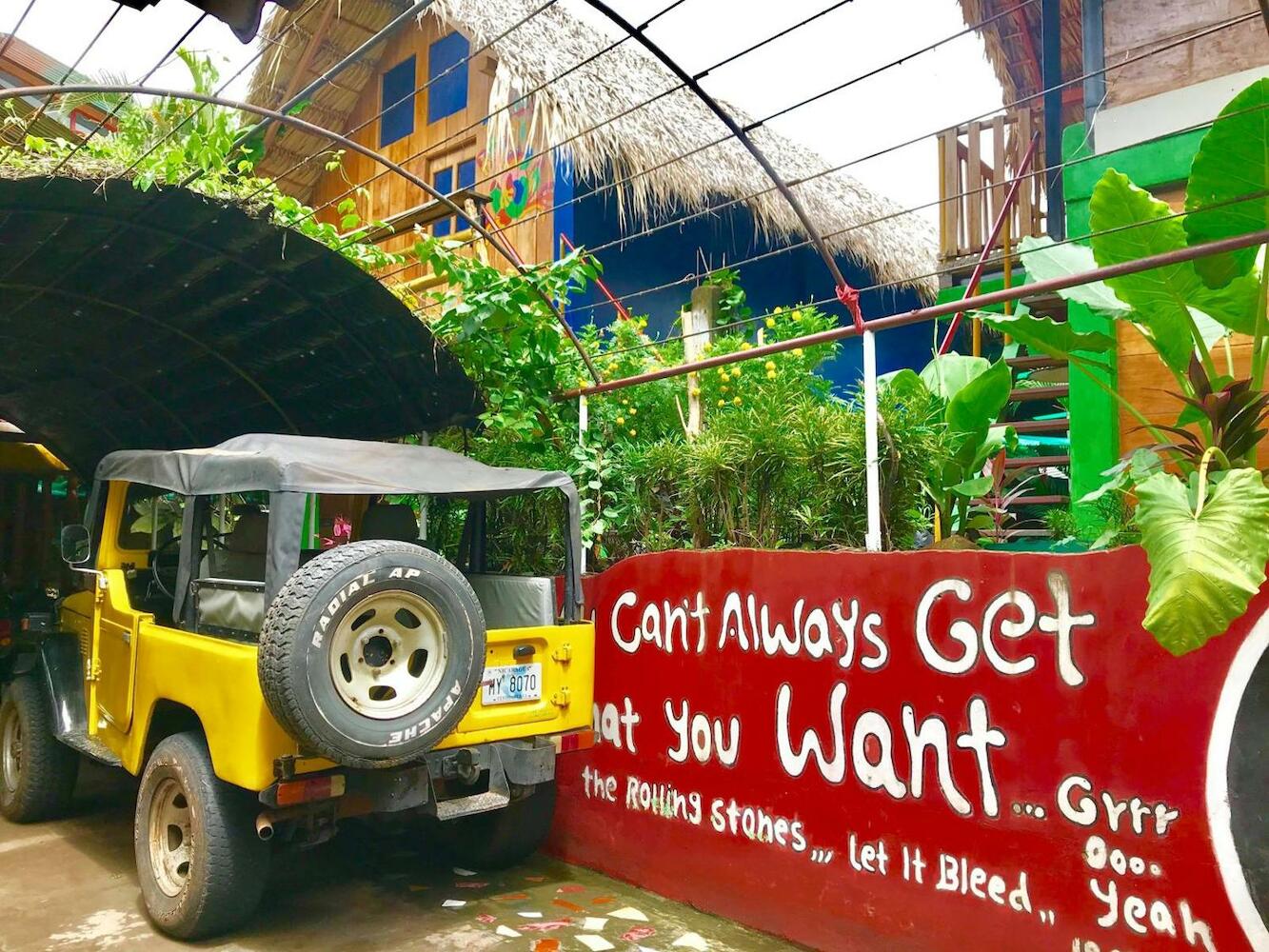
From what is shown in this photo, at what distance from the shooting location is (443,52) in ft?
38.0

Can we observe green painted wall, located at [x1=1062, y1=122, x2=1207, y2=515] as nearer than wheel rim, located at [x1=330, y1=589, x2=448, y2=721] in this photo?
No

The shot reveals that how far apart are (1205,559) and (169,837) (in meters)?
4.57

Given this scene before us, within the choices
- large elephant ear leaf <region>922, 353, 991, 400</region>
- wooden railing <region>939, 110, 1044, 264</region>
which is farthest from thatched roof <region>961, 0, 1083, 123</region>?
large elephant ear leaf <region>922, 353, 991, 400</region>

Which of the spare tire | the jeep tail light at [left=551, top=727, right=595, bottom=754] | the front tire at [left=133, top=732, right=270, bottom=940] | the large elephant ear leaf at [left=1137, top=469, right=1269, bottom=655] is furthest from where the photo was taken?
the jeep tail light at [left=551, top=727, right=595, bottom=754]

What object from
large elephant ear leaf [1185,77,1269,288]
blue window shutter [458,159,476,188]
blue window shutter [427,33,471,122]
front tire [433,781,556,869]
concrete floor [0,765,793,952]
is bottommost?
concrete floor [0,765,793,952]

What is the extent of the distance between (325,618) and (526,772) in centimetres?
135

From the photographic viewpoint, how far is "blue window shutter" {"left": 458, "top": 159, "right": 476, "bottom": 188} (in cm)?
1100

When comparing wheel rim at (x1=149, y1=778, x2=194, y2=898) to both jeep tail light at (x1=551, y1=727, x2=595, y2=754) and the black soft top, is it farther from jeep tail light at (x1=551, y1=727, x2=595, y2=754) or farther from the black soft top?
jeep tail light at (x1=551, y1=727, x2=595, y2=754)

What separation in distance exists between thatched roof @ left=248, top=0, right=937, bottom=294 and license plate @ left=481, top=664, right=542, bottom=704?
5.05 m

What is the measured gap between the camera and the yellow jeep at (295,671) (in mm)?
3984

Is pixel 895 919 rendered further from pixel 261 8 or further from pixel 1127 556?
pixel 261 8

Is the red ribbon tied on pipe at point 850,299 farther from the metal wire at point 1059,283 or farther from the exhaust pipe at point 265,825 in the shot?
the exhaust pipe at point 265,825

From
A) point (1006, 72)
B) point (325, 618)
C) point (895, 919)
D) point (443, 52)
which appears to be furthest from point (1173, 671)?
point (443, 52)

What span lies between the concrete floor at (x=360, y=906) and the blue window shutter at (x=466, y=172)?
7.55 meters
